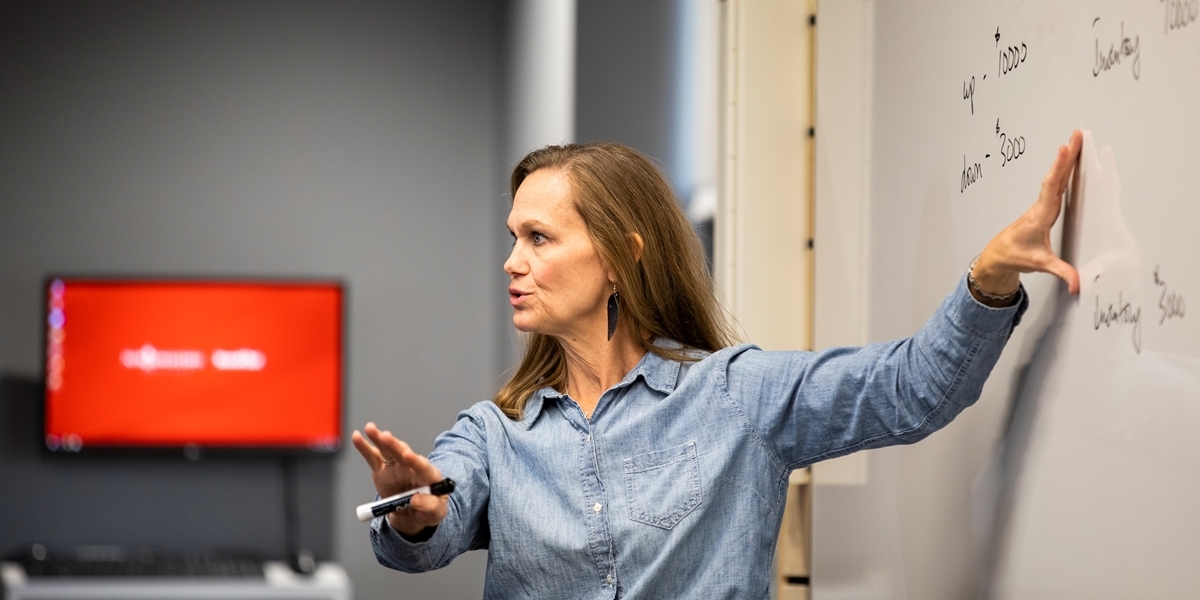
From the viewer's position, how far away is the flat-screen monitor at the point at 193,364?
376 cm

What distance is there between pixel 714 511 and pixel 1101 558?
0.44 metres

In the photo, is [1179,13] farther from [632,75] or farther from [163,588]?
[163,588]

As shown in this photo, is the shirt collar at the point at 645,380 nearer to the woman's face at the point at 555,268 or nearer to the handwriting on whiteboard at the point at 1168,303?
the woman's face at the point at 555,268

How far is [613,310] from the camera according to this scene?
4.56 ft

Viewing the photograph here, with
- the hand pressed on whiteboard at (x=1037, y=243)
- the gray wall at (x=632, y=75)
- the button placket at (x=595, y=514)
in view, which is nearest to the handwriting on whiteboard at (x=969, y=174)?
the hand pressed on whiteboard at (x=1037, y=243)

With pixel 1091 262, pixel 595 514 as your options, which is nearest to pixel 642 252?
pixel 595 514

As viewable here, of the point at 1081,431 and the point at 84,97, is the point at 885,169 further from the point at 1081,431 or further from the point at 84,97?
the point at 84,97

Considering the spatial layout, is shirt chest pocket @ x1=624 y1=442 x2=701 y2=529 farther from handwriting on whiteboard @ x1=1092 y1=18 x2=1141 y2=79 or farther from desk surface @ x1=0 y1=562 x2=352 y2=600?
desk surface @ x1=0 y1=562 x2=352 y2=600

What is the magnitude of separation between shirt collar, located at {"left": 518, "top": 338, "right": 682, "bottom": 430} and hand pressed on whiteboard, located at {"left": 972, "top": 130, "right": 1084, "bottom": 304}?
0.43 meters

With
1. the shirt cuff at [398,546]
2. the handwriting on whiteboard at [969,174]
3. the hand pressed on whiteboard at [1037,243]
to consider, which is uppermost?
the handwriting on whiteboard at [969,174]

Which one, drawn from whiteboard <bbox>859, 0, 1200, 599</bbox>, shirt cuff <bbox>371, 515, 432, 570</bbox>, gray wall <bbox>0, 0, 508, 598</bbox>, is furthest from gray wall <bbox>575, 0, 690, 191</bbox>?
shirt cuff <bbox>371, 515, 432, 570</bbox>

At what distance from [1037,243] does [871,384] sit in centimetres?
23

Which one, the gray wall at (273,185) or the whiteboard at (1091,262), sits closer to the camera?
the whiteboard at (1091,262)

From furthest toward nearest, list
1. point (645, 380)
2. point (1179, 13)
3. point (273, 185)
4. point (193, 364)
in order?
point (273, 185), point (193, 364), point (645, 380), point (1179, 13)
